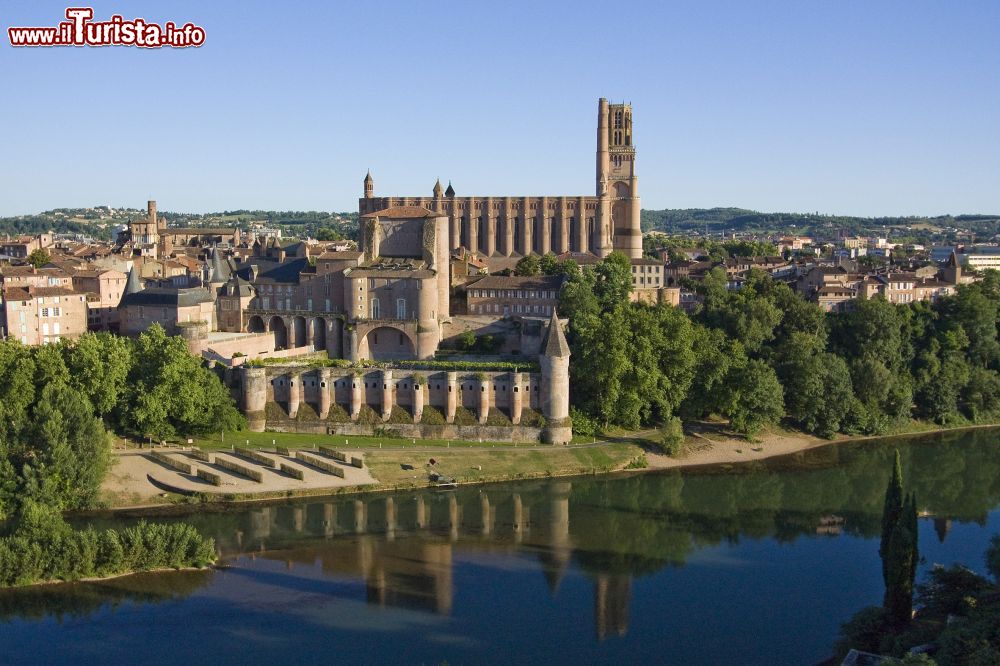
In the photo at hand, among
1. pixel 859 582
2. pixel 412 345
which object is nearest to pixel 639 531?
pixel 859 582

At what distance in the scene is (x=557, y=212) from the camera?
3177 inches

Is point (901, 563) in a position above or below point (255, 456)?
above

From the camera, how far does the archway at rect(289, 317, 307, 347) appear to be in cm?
6081

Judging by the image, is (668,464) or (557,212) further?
(557,212)

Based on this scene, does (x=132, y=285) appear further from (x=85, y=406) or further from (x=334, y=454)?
(x=334, y=454)

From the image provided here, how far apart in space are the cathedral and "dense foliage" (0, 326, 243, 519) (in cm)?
3476

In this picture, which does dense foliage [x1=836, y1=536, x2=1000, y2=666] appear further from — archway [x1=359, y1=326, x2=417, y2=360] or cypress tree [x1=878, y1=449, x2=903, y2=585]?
archway [x1=359, y1=326, x2=417, y2=360]

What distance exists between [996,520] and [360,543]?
2443 centimetres

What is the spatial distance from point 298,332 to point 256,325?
2.85 meters

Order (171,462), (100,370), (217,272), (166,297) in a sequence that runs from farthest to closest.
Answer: (217,272)
(166,297)
(100,370)
(171,462)

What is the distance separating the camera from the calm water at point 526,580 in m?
29.0

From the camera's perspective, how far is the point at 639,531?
39.5 metres

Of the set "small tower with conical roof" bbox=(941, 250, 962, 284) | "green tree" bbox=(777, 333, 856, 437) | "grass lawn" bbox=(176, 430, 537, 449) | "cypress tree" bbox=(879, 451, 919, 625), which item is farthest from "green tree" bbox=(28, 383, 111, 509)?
"small tower with conical roof" bbox=(941, 250, 962, 284)

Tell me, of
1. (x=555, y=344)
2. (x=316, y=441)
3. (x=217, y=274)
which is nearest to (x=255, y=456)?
(x=316, y=441)
